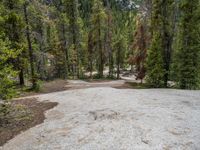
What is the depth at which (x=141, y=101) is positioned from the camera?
16109mm

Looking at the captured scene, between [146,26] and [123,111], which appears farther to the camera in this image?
[146,26]

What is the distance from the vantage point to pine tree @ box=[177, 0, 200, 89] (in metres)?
25.1

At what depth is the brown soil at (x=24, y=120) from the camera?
37.4 ft

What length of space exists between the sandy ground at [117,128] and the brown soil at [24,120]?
→ 1.53ft

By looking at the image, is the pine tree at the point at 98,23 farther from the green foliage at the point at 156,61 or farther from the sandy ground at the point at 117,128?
the sandy ground at the point at 117,128

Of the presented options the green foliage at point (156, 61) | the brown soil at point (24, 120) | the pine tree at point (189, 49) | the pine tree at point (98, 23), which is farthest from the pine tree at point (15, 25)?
the pine tree at point (98, 23)

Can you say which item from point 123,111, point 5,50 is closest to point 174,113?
point 123,111

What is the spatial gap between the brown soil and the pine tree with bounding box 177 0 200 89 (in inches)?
604

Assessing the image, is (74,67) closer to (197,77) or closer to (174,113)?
(197,77)

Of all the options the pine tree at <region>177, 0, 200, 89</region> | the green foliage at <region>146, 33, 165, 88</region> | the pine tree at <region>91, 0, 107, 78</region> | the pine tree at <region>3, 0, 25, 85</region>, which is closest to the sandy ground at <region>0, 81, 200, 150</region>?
the green foliage at <region>146, 33, 165, 88</region>

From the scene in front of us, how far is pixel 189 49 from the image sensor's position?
25.4 m

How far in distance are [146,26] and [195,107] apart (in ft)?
60.2

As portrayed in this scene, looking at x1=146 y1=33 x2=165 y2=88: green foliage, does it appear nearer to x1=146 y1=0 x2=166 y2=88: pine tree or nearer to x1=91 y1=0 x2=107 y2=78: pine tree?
x1=146 y1=0 x2=166 y2=88: pine tree

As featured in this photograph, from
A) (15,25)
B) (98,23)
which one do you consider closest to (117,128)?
(15,25)
